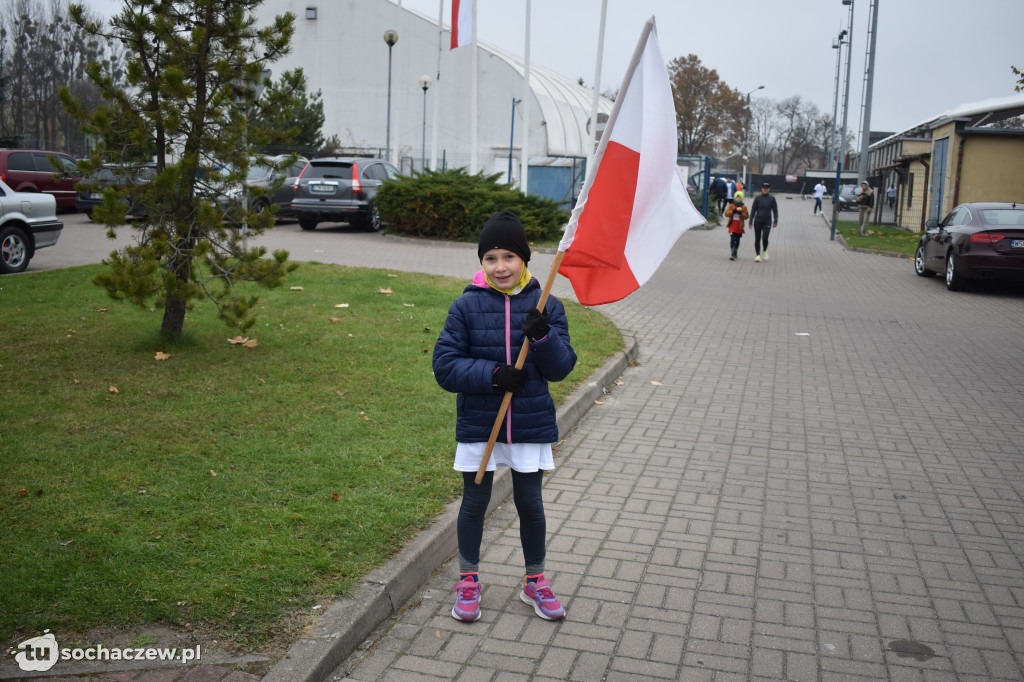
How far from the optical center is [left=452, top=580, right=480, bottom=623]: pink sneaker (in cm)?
392

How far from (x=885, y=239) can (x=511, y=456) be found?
91.9ft

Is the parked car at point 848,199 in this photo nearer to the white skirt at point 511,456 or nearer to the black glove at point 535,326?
the white skirt at point 511,456

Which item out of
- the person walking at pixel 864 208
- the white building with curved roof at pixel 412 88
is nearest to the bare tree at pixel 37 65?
the white building with curved roof at pixel 412 88

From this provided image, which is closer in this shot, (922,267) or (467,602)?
(467,602)

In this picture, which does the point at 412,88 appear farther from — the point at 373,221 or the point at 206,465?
the point at 206,465

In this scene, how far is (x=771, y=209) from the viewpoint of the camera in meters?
21.2

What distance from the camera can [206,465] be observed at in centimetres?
521

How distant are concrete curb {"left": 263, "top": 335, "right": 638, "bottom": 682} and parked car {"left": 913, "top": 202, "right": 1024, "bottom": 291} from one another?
1340cm

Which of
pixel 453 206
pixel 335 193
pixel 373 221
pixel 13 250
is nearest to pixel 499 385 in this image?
pixel 13 250

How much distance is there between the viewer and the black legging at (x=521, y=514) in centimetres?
398

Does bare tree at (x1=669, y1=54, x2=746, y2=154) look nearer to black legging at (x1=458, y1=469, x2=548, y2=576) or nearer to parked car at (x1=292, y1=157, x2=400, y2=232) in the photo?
parked car at (x1=292, y1=157, x2=400, y2=232)

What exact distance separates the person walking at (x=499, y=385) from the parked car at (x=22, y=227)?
11655mm

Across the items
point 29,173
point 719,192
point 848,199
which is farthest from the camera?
point 848,199

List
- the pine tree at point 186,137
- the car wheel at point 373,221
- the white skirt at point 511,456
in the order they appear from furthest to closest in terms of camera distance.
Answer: the car wheel at point 373,221 → the pine tree at point 186,137 → the white skirt at point 511,456
